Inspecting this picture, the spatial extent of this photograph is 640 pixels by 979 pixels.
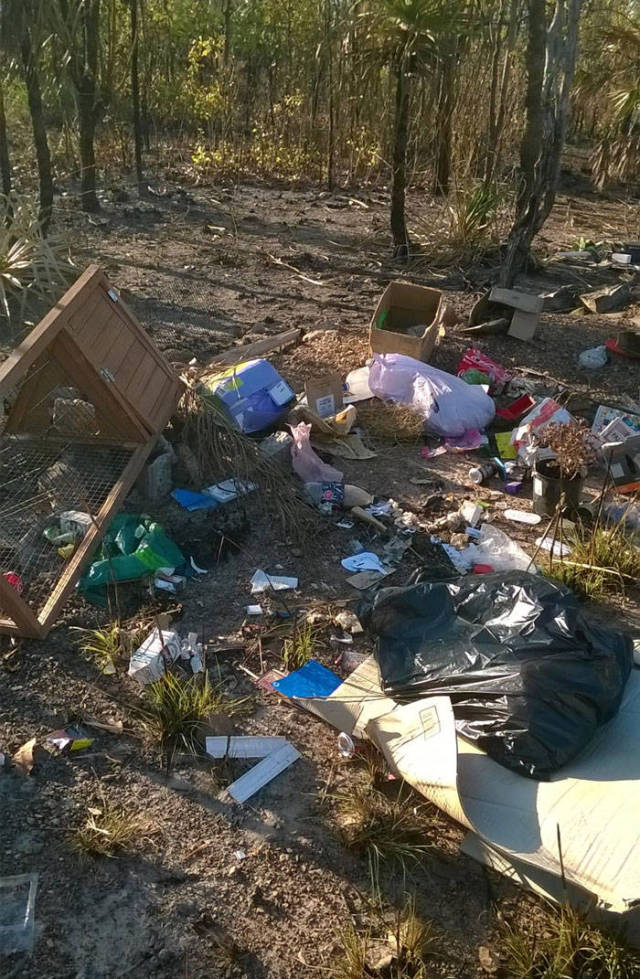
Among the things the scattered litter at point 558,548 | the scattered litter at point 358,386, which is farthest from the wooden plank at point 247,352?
the scattered litter at point 558,548

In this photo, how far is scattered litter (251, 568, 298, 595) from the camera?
138 inches

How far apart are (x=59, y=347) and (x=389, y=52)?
17.6 feet

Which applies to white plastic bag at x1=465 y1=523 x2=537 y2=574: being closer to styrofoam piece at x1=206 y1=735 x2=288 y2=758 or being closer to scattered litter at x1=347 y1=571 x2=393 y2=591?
scattered litter at x1=347 y1=571 x2=393 y2=591

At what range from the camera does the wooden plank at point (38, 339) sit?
3.11 metres

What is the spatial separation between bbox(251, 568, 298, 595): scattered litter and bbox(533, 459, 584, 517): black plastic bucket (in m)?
1.37

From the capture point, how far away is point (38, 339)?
3281 mm

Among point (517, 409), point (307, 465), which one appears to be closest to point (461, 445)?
point (517, 409)

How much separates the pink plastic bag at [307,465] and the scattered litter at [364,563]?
0.61m

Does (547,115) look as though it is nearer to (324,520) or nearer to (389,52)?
(389,52)

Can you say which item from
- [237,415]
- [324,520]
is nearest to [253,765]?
[324,520]

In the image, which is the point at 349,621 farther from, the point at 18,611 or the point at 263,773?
the point at 18,611

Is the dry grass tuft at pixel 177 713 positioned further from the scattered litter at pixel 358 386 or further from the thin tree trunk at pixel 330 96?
the thin tree trunk at pixel 330 96

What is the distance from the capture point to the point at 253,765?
2684mm

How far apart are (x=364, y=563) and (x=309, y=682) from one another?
0.84 metres
